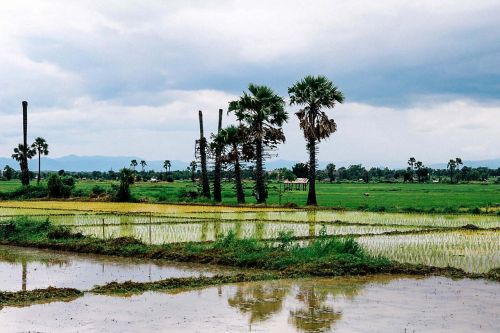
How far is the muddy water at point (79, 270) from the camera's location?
13281 millimetres

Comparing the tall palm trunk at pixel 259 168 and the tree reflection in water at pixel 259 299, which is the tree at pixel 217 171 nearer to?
the tall palm trunk at pixel 259 168

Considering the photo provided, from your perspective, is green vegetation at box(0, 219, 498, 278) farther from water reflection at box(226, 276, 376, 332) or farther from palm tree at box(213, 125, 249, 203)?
palm tree at box(213, 125, 249, 203)

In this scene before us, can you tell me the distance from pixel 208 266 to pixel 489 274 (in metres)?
6.26

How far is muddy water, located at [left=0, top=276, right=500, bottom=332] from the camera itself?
30.0 ft

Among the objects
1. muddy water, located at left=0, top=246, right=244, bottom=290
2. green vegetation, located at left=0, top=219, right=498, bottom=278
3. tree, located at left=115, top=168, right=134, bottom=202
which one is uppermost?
tree, located at left=115, top=168, right=134, bottom=202

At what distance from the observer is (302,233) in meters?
22.0

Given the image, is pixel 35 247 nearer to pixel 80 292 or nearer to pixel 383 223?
pixel 80 292

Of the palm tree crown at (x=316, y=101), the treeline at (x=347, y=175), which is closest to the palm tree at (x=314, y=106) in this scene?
the palm tree crown at (x=316, y=101)

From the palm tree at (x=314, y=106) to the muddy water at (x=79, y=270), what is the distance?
22.3 metres

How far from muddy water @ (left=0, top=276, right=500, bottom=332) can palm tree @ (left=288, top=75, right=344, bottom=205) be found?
84.3 ft

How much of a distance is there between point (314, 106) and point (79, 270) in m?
25.4

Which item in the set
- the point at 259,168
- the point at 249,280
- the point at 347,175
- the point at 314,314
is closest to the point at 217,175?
the point at 259,168

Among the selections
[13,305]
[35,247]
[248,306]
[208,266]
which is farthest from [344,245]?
[35,247]

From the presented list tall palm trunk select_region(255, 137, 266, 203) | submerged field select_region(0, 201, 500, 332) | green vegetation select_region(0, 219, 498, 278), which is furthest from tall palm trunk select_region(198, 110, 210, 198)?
green vegetation select_region(0, 219, 498, 278)
